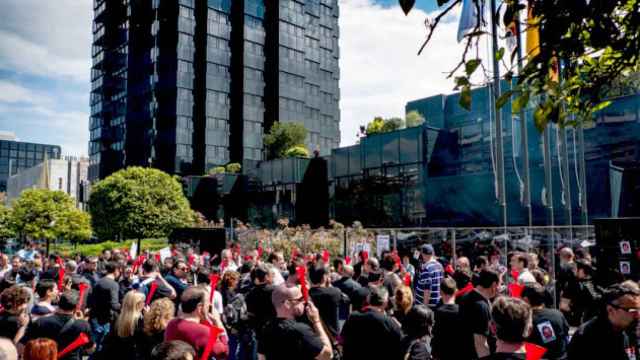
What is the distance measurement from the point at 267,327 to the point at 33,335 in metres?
2.88

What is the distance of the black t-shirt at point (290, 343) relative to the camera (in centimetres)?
411

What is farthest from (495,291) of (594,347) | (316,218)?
(316,218)

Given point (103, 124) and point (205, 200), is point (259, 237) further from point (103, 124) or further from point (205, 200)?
point (103, 124)

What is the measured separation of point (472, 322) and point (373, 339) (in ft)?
3.54

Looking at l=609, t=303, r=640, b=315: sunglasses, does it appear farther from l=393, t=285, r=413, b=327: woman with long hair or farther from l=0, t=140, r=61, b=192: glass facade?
l=0, t=140, r=61, b=192: glass facade

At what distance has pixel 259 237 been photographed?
69.9 ft

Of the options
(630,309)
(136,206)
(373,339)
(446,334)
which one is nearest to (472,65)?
(630,309)

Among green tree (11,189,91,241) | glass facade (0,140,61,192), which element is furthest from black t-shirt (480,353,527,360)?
glass facade (0,140,61,192)

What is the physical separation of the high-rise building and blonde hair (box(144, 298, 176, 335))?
52.7m

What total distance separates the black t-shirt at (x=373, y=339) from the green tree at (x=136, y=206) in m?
30.3

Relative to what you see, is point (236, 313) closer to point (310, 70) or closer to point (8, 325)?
point (8, 325)

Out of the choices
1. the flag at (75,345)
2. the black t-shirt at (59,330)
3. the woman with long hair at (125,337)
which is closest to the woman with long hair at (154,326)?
the woman with long hair at (125,337)

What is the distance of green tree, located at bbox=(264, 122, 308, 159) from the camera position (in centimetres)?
5009

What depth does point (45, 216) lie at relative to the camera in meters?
30.3
